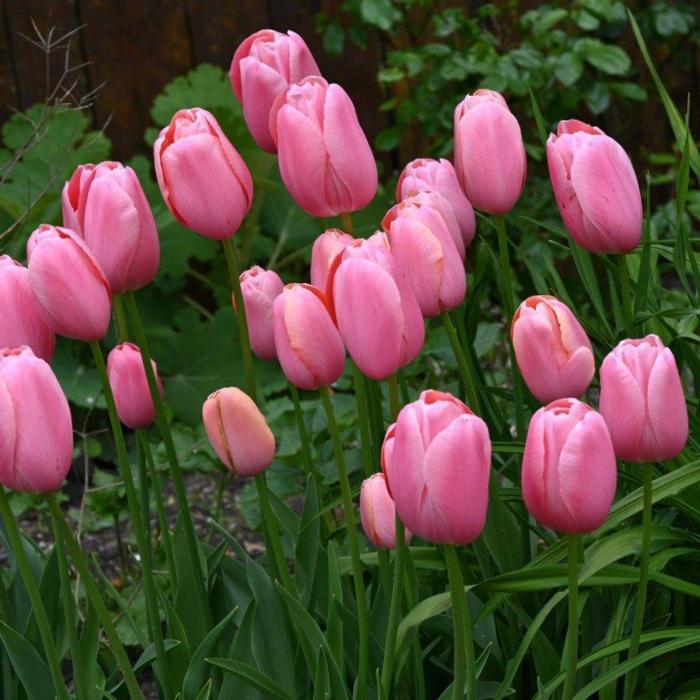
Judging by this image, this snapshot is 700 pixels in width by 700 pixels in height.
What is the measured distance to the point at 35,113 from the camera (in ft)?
11.6

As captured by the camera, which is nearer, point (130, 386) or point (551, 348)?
point (551, 348)

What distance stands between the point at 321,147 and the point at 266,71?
Result: 0.17 metres

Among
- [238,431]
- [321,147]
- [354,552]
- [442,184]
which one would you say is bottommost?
[354,552]

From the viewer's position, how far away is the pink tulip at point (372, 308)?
1079 millimetres

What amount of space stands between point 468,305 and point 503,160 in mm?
331

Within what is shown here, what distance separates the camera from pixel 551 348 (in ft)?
3.85

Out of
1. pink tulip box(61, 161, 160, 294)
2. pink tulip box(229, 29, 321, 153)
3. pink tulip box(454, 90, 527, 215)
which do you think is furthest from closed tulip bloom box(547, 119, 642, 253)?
pink tulip box(61, 161, 160, 294)

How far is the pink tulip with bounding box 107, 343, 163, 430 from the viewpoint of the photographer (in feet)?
4.42

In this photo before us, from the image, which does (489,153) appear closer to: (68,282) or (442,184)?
(442,184)

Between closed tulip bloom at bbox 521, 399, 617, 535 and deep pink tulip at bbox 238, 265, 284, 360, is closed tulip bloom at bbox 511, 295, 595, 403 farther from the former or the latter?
deep pink tulip at bbox 238, 265, 284, 360

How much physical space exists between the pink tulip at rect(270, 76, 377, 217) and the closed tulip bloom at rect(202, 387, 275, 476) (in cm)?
20

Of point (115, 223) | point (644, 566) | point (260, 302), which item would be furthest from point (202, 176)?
point (644, 566)

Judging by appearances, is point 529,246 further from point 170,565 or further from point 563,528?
point 563,528

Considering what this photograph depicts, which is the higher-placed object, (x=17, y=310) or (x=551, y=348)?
(x=17, y=310)
